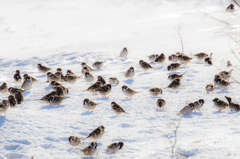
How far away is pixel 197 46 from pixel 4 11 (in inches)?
720

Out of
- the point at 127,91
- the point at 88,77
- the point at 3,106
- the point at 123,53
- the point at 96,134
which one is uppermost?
the point at 123,53

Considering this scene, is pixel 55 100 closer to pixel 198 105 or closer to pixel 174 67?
pixel 198 105

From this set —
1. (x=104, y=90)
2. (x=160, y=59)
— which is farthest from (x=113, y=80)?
(x=160, y=59)

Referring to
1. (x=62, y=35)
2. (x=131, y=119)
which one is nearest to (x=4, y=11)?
(x=62, y=35)

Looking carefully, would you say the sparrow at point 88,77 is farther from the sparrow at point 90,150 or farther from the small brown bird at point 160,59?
the sparrow at point 90,150

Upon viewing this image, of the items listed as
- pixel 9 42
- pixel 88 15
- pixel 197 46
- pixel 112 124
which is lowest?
pixel 112 124

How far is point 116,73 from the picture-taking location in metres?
10.5

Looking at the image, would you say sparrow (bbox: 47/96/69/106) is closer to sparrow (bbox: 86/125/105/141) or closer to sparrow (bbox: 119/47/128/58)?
sparrow (bbox: 86/125/105/141)

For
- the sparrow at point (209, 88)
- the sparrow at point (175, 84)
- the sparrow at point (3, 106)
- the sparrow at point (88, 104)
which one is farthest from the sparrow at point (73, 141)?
the sparrow at point (209, 88)

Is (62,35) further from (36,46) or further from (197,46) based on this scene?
(197,46)

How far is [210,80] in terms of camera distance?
8.89 meters

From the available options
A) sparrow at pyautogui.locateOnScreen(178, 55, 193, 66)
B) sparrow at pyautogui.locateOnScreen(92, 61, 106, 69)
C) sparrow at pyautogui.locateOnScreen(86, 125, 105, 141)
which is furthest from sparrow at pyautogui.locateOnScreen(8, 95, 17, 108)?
sparrow at pyautogui.locateOnScreen(178, 55, 193, 66)

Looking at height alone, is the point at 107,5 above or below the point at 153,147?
above

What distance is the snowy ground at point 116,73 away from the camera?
5156 mm
